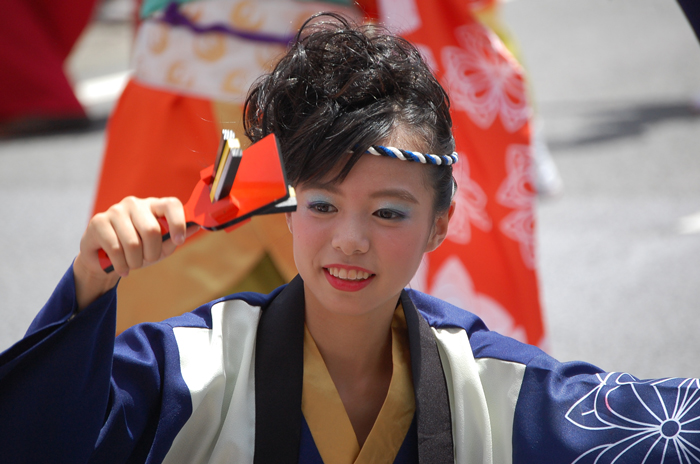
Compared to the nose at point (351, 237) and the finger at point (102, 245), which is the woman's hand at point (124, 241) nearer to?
the finger at point (102, 245)

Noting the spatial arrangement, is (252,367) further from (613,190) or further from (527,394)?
(613,190)

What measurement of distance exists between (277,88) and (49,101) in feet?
13.2

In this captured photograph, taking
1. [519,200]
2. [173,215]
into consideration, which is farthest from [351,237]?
[519,200]

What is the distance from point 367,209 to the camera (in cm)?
100

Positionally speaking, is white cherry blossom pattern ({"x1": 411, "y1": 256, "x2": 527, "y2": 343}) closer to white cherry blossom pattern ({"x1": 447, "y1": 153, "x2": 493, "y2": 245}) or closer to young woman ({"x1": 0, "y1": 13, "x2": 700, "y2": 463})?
white cherry blossom pattern ({"x1": 447, "y1": 153, "x2": 493, "y2": 245})

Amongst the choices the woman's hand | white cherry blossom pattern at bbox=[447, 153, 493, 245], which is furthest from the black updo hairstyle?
white cherry blossom pattern at bbox=[447, 153, 493, 245]

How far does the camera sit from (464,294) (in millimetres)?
1777

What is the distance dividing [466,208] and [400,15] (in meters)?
0.49

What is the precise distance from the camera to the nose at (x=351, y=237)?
3.18 ft

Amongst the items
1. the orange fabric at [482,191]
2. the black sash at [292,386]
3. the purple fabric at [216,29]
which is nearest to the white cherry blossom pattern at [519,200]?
the orange fabric at [482,191]

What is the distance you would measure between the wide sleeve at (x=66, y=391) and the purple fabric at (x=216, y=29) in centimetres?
87

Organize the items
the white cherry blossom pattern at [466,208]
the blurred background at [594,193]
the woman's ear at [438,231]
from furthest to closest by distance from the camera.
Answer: the blurred background at [594,193], the white cherry blossom pattern at [466,208], the woman's ear at [438,231]

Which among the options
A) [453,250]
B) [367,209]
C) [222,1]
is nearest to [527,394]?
[367,209]

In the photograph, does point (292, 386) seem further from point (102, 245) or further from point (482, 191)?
point (482, 191)
